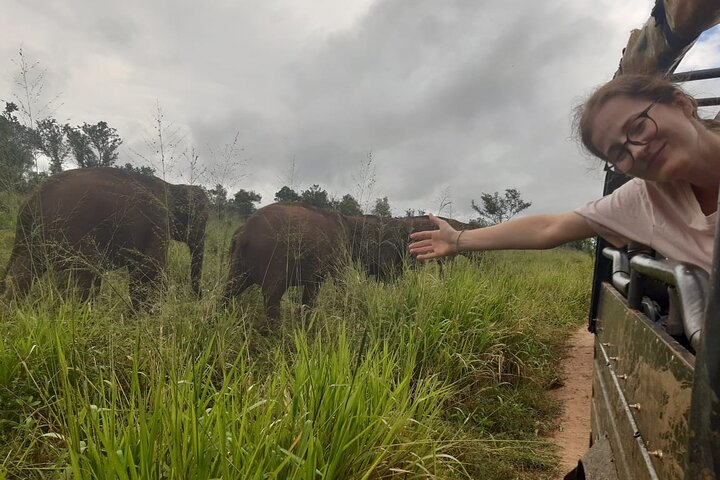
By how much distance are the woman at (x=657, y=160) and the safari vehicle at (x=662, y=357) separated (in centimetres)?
15

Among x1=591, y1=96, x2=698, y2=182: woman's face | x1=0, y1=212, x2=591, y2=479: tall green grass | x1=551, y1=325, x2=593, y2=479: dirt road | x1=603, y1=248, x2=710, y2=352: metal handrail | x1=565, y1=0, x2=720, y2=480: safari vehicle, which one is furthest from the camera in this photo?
x1=551, y1=325, x2=593, y2=479: dirt road

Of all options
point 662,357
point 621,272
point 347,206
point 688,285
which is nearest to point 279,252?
point 347,206

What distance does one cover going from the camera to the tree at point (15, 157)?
4303 millimetres

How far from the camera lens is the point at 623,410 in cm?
154

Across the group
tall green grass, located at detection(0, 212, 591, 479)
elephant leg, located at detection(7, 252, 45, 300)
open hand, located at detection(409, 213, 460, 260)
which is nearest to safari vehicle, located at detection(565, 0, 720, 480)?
open hand, located at detection(409, 213, 460, 260)

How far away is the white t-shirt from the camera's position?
4.93 ft

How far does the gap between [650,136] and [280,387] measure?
1684 millimetres

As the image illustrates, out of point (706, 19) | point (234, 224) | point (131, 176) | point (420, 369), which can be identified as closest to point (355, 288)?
point (420, 369)

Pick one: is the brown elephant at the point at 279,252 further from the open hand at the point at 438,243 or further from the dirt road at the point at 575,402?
the open hand at the point at 438,243

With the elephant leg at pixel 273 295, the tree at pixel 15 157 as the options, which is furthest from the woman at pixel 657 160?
the elephant leg at pixel 273 295

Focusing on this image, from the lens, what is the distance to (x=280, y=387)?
2.27 metres

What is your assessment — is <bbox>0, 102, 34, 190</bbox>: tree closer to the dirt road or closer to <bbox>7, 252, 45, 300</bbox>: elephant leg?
<bbox>7, 252, 45, 300</bbox>: elephant leg

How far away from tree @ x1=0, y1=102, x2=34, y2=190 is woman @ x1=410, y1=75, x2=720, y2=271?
14.3 feet

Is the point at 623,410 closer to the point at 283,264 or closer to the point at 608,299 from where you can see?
the point at 608,299
